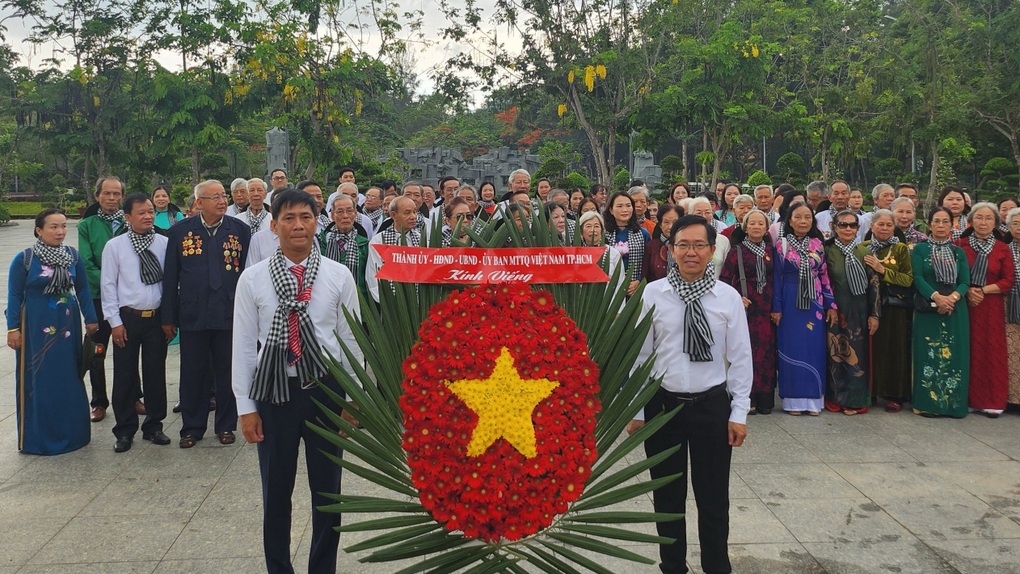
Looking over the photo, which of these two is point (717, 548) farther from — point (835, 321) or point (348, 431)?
point (835, 321)

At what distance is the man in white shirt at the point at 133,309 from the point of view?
5.54 meters

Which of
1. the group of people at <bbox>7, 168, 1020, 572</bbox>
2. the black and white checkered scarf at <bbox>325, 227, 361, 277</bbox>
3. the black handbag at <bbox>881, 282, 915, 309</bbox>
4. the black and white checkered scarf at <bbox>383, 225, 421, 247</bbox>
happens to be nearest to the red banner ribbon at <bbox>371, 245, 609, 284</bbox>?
the group of people at <bbox>7, 168, 1020, 572</bbox>

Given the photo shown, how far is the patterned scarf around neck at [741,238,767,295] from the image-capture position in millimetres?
6398

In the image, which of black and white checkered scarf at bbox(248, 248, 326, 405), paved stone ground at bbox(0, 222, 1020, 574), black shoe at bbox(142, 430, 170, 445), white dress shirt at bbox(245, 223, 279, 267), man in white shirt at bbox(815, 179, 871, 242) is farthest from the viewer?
man in white shirt at bbox(815, 179, 871, 242)

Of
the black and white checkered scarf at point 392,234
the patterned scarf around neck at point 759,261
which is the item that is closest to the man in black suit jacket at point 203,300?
the black and white checkered scarf at point 392,234

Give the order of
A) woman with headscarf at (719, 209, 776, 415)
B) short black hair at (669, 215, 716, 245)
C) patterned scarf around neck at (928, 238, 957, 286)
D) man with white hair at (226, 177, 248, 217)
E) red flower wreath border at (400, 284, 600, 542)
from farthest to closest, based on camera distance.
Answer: man with white hair at (226, 177, 248, 217)
woman with headscarf at (719, 209, 776, 415)
patterned scarf around neck at (928, 238, 957, 286)
short black hair at (669, 215, 716, 245)
red flower wreath border at (400, 284, 600, 542)

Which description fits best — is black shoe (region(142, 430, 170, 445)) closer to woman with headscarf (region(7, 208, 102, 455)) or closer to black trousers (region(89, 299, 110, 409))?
woman with headscarf (region(7, 208, 102, 455))

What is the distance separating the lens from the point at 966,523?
4250 mm

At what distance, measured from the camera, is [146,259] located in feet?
18.3

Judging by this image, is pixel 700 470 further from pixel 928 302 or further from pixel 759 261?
pixel 928 302

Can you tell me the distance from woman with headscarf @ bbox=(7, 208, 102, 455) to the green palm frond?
361cm

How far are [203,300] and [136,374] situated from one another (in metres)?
0.77

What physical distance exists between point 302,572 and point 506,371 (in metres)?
1.95

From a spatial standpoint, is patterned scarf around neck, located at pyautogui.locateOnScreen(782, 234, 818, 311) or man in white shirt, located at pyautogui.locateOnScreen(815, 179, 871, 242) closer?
patterned scarf around neck, located at pyautogui.locateOnScreen(782, 234, 818, 311)
